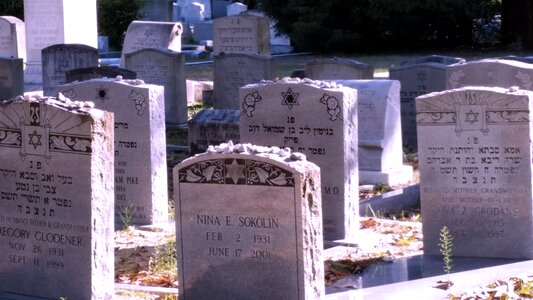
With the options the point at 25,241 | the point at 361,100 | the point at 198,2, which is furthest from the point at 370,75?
the point at 198,2

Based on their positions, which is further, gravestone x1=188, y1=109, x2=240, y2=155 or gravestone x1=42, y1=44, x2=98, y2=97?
gravestone x1=42, y1=44, x2=98, y2=97

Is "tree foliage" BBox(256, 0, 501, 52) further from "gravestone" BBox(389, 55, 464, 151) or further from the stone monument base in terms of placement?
the stone monument base

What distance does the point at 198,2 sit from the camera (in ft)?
150

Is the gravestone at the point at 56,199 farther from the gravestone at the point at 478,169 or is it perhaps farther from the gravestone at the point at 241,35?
the gravestone at the point at 241,35

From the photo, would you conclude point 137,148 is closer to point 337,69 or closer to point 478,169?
point 478,169

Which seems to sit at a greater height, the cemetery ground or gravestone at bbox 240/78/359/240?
gravestone at bbox 240/78/359/240

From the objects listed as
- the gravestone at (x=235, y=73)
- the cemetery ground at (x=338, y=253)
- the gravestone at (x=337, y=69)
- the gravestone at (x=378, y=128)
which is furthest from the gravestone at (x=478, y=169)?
the gravestone at (x=235, y=73)

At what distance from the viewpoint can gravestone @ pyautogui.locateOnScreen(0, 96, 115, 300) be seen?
6.30 meters

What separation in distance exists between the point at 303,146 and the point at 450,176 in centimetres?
128

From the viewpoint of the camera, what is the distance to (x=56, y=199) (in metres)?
6.42

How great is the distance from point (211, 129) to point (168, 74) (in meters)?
4.43

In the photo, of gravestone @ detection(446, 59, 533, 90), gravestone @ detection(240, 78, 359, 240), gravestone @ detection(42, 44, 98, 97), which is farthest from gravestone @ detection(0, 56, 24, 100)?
gravestone @ detection(240, 78, 359, 240)

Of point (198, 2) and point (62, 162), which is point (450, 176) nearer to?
point (62, 162)

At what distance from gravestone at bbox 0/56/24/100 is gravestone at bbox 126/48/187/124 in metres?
1.75
